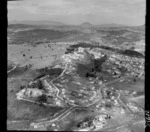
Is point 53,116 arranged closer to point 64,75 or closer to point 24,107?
point 24,107

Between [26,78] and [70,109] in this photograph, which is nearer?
[70,109]

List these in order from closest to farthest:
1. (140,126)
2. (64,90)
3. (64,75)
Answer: (140,126)
(64,90)
(64,75)

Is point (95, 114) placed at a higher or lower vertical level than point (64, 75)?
lower

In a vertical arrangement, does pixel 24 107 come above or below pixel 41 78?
below

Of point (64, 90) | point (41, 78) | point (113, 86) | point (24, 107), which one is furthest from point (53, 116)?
point (113, 86)

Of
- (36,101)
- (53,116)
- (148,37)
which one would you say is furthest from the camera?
(36,101)

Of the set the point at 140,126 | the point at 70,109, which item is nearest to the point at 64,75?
the point at 70,109
